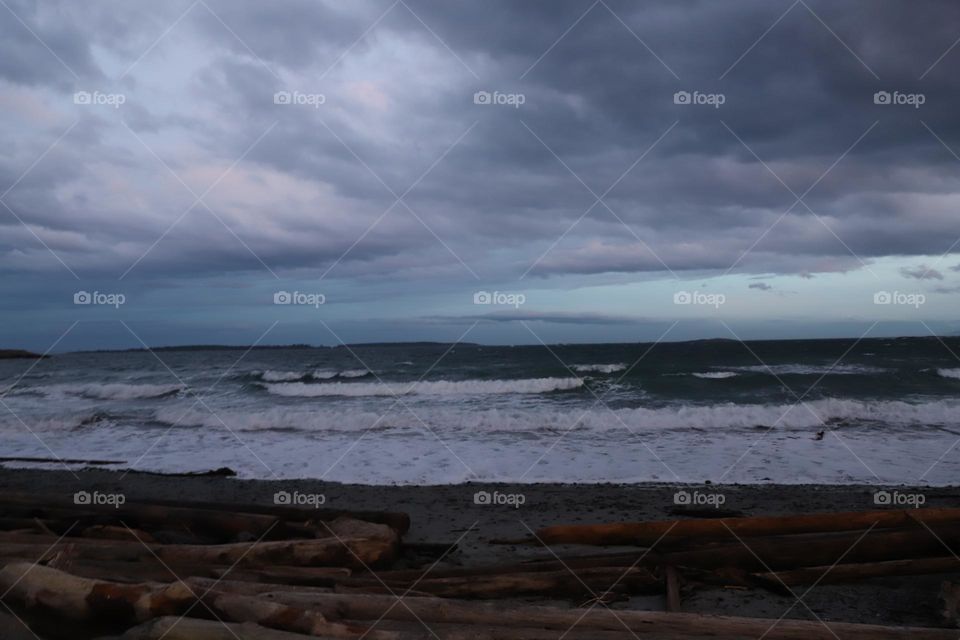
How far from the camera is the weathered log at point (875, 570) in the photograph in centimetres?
434

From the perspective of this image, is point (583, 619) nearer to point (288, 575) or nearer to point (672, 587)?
point (672, 587)

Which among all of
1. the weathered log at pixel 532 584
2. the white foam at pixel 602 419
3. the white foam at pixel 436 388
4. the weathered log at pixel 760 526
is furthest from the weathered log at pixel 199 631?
the white foam at pixel 436 388

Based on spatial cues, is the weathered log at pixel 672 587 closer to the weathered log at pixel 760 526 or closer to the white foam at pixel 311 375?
the weathered log at pixel 760 526

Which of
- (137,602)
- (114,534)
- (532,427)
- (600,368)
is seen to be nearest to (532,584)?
(137,602)

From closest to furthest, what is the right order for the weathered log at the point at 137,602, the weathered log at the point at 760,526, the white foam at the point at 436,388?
1. the weathered log at the point at 137,602
2. the weathered log at the point at 760,526
3. the white foam at the point at 436,388

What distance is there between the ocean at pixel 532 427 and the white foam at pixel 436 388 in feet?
0.31

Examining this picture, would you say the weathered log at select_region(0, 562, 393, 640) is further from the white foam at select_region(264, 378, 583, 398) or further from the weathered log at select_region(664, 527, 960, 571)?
Result: the white foam at select_region(264, 378, 583, 398)

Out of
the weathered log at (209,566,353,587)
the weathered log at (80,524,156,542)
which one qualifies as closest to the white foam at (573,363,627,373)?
the weathered log at (80,524,156,542)

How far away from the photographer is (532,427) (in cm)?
1566

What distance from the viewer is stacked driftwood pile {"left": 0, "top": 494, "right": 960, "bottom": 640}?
3074mm

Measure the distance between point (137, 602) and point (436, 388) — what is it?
22.9 m

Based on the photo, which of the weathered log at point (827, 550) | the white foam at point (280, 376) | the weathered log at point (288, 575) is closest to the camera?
the weathered log at point (288, 575)

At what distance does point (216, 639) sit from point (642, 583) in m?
2.75

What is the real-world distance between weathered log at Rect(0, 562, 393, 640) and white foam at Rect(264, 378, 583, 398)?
20.8 m
